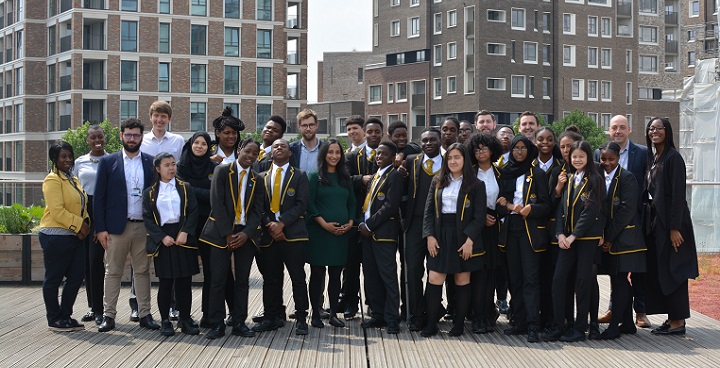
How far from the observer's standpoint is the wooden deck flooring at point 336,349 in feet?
27.0

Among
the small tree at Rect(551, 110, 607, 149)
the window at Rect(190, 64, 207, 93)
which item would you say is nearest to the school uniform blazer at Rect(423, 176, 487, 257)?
the window at Rect(190, 64, 207, 93)

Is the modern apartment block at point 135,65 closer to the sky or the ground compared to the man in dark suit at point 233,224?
closer to the sky

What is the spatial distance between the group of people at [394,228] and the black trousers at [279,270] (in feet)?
0.05

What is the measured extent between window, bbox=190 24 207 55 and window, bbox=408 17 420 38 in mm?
19890

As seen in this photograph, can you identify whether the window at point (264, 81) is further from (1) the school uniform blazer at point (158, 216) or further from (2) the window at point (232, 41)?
(1) the school uniform blazer at point (158, 216)

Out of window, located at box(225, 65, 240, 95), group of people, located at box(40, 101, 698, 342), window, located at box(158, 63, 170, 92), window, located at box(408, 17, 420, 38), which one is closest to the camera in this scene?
group of people, located at box(40, 101, 698, 342)

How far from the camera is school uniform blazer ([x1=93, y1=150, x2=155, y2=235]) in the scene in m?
9.58

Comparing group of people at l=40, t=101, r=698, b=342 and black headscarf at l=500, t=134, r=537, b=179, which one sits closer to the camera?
group of people at l=40, t=101, r=698, b=342

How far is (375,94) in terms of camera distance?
78.6m

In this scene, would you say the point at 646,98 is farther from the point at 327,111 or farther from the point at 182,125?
the point at 182,125

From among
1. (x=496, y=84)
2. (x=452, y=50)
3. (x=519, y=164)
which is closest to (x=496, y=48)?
(x=496, y=84)

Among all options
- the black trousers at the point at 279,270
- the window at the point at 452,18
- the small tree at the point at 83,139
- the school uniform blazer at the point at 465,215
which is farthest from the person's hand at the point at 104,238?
the window at the point at 452,18

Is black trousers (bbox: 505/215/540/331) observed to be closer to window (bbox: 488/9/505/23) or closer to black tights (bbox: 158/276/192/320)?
black tights (bbox: 158/276/192/320)

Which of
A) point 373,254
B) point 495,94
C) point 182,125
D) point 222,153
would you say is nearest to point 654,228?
point 373,254
